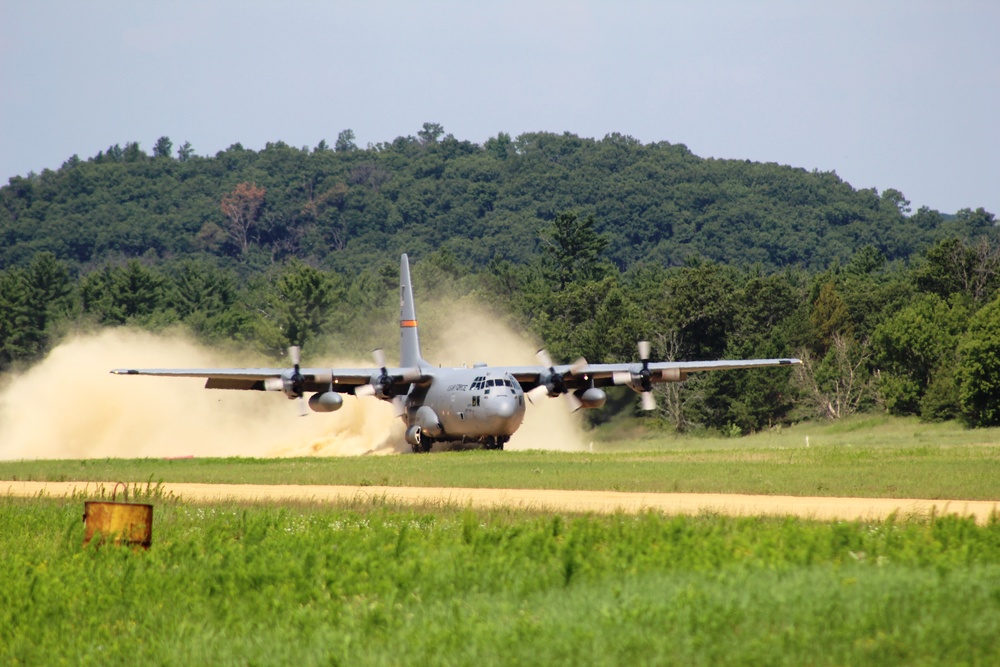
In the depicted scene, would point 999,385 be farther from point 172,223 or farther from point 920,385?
point 172,223

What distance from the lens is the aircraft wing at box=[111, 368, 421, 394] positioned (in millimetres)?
44781

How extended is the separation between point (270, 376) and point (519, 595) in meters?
34.0

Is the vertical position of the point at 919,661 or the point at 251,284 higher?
the point at 251,284

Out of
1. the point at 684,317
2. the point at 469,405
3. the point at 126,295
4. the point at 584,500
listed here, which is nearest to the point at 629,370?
the point at 469,405

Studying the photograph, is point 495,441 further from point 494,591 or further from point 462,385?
Answer: point 494,591

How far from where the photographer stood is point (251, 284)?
417ft

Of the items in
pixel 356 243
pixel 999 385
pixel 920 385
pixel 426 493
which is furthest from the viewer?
pixel 356 243

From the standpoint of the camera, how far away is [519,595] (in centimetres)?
1301

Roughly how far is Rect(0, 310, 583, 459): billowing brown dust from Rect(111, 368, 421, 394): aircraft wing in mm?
7344

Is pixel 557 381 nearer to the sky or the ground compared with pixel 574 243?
nearer to the ground

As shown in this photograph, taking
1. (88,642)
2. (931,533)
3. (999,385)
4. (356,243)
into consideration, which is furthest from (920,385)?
(356,243)

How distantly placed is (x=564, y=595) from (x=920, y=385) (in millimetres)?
56862

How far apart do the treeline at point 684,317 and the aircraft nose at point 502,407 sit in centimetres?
2616

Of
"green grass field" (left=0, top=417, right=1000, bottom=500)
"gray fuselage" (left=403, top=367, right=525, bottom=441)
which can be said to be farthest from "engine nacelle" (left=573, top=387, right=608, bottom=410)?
"green grass field" (left=0, top=417, right=1000, bottom=500)
